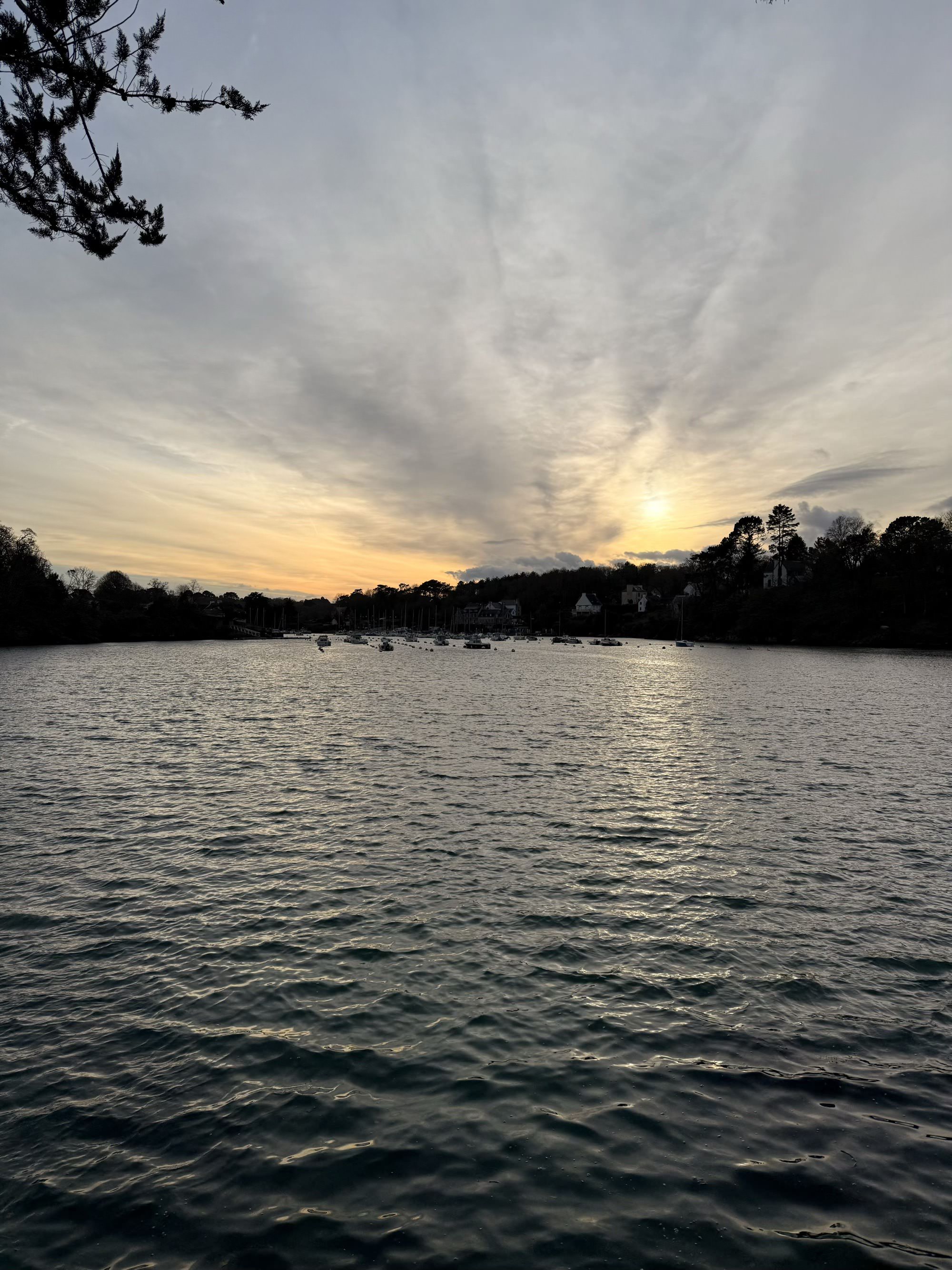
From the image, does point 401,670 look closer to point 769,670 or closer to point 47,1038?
point 769,670

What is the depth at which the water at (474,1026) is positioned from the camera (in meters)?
6.08

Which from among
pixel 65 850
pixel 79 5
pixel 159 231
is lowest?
pixel 65 850

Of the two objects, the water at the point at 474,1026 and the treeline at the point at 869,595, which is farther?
the treeline at the point at 869,595

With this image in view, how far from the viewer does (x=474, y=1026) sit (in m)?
9.30

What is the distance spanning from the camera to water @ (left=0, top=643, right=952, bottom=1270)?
19.9 ft

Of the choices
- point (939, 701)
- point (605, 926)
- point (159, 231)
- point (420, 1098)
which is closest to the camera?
point (420, 1098)

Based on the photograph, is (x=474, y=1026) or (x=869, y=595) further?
(x=869, y=595)

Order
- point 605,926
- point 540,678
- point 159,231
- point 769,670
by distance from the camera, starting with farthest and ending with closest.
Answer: point 769,670, point 540,678, point 605,926, point 159,231

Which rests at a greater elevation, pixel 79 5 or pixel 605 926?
pixel 79 5

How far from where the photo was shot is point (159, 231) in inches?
437

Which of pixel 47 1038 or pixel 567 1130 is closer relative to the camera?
pixel 567 1130

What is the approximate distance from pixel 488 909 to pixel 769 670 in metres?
90.9

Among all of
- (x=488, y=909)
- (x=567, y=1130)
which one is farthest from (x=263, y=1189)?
(x=488, y=909)

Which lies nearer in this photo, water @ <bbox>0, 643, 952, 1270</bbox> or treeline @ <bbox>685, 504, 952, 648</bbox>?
water @ <bbox>0, 643, 952, 1270</bbox>
